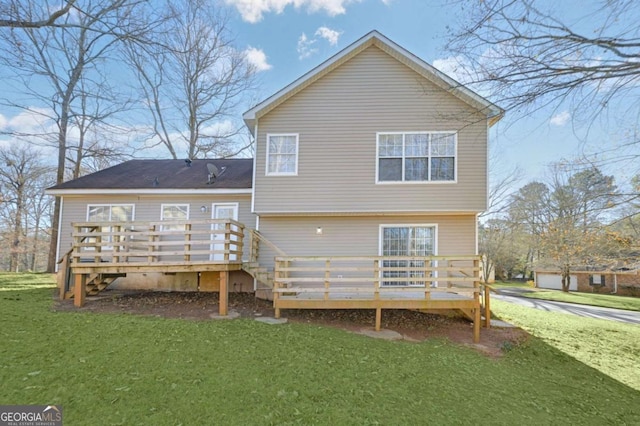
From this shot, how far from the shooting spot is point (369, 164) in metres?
Result: 9.30

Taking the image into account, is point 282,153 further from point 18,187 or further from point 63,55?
point 18,187

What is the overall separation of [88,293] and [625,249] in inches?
616

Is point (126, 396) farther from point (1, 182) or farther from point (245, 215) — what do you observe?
point (1, 182)

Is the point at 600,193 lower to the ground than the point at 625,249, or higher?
higher

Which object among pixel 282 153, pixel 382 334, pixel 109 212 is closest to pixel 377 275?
pixel 382 334

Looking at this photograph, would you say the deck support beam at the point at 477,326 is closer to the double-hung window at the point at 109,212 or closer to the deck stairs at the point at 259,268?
the deck stairs at the point at 259,268

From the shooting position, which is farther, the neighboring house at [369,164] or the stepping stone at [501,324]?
the neighboring house at [369,164]

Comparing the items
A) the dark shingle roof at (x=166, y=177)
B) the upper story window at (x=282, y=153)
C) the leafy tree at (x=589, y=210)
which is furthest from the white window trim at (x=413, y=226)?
the dark shingle roof at (x=166, y=177)

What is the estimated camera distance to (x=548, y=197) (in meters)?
25.2

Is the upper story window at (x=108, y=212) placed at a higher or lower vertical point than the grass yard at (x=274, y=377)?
higher

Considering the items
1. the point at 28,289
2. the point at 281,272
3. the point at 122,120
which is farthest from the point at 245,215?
the point at 122,120

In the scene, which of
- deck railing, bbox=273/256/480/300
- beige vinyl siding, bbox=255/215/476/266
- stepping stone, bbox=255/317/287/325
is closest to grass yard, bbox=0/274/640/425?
stepping stone, bbox=255/317/287/325

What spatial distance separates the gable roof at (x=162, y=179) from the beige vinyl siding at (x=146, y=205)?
352 millimetres

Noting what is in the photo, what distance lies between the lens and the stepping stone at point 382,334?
273 inches
